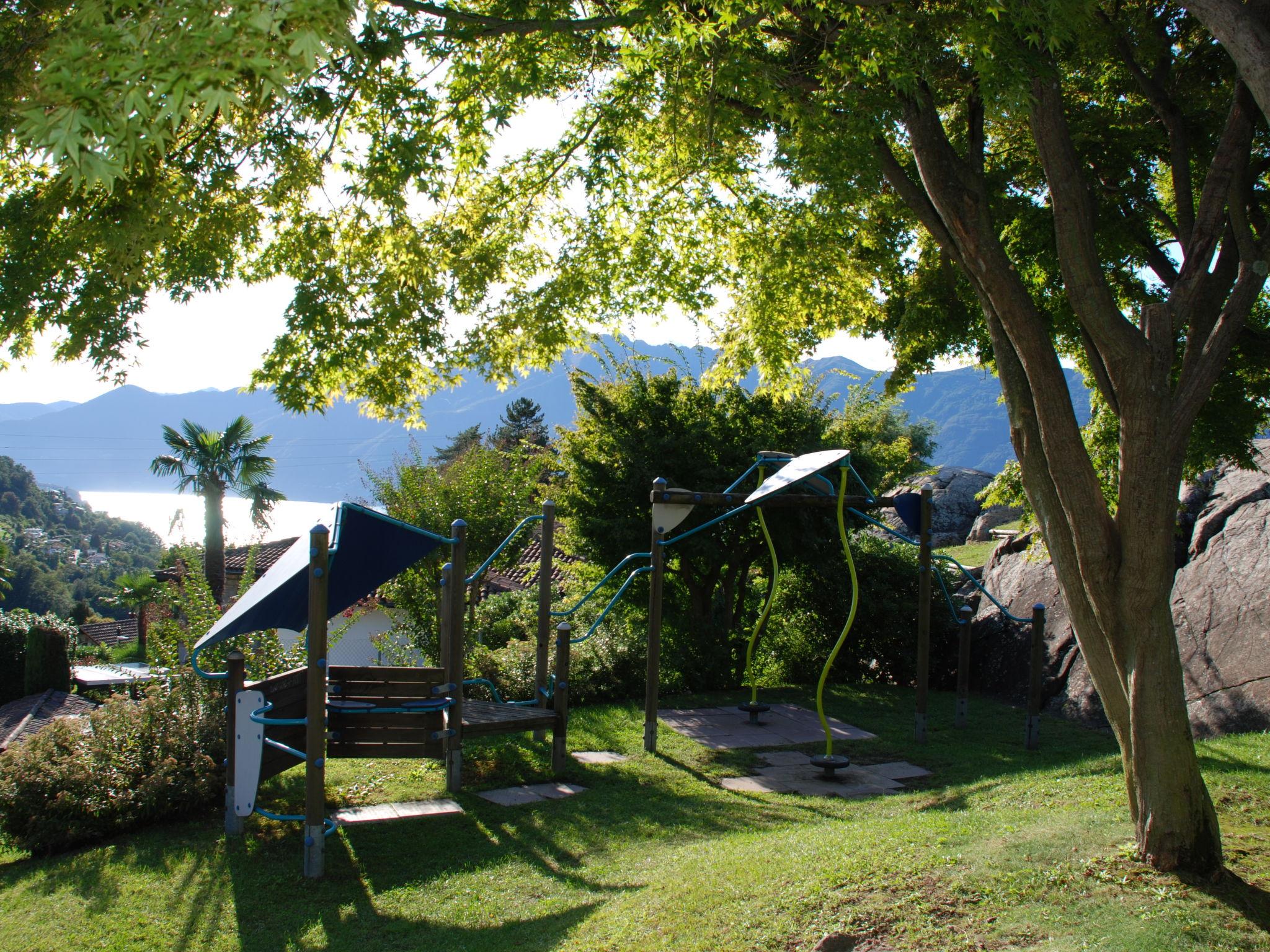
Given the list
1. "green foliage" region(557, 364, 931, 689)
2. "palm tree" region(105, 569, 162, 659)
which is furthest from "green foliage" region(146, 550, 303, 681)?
"palm tree" region(105, 569, 162, 659)

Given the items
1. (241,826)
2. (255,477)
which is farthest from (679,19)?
(255,477)

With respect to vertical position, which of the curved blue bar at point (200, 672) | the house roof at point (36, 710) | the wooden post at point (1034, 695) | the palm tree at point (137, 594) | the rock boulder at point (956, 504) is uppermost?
the rock boulder at point (956, 504)

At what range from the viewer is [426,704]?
6.92m

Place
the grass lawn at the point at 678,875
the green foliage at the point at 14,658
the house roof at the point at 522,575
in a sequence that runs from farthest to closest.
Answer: the green foliage at the point at 14,658 < the house roof at the point at 522,575 < the grass lawn at the point at 678,875

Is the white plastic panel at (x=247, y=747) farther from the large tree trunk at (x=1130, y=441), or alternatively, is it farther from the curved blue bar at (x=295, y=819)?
the large tree trunk at (x=1130, y=441)

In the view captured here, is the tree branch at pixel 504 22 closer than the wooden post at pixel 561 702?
Yes

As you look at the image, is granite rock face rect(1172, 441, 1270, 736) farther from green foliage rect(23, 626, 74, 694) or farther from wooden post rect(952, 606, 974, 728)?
green foliage rect(23, 626, 74, 694)

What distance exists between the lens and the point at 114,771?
678 cm

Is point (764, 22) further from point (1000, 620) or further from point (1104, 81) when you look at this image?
point (1000, 620)

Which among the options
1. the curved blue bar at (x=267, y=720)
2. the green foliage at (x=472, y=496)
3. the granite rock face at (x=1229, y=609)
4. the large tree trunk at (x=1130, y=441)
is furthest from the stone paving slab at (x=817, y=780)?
the green foliage at (x=472, y=496)

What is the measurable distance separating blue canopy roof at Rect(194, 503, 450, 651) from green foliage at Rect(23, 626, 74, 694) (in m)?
17.2

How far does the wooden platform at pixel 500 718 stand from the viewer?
748cm

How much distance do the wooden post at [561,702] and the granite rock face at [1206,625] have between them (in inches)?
206

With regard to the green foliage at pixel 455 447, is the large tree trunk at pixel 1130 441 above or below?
below
